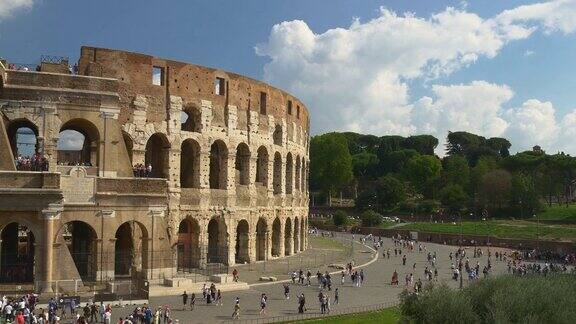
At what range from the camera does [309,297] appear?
80.2 feet

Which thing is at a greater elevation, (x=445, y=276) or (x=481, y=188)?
(x=481, y=188)

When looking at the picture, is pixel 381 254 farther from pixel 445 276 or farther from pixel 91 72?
pixel 91 72

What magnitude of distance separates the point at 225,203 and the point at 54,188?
40.8 feet

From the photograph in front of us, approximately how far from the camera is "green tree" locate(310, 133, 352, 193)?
75875mm

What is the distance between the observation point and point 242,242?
34.8 m

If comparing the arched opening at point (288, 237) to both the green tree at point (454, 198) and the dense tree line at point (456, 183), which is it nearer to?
the dense tree line at point (456, 183)

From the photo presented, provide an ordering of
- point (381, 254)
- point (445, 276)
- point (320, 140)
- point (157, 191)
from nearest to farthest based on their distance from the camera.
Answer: point (157, 191) < point (445, 276) < point (381, 254) < point (320, 140)

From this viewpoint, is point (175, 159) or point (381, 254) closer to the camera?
point (175, 159)

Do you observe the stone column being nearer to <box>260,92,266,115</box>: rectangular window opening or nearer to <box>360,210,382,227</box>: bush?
<box>260,92,266,115</box>: rectangular window opening

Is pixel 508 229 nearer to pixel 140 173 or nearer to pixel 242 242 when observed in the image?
pixel 242 242

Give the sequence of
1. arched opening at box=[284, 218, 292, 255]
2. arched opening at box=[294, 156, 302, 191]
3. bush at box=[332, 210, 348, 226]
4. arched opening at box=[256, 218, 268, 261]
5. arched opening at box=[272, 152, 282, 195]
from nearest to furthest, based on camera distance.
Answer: arched opening at box=[256, 218, 268, 261] → arched opening at box=[272, 152, 282, 195] → arched opening at box=[284, 218, 292, 255] → arched opening at box=[294, 156, 302, 191] → bush at box=[332, 210, 348, 226]

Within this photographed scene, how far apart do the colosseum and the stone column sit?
4cm

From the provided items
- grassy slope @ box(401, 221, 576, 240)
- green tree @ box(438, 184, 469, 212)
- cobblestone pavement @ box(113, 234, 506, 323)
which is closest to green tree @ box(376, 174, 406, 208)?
green tree @ box(438, 184, 469, 212)

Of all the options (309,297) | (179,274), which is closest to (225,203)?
(179,274)
